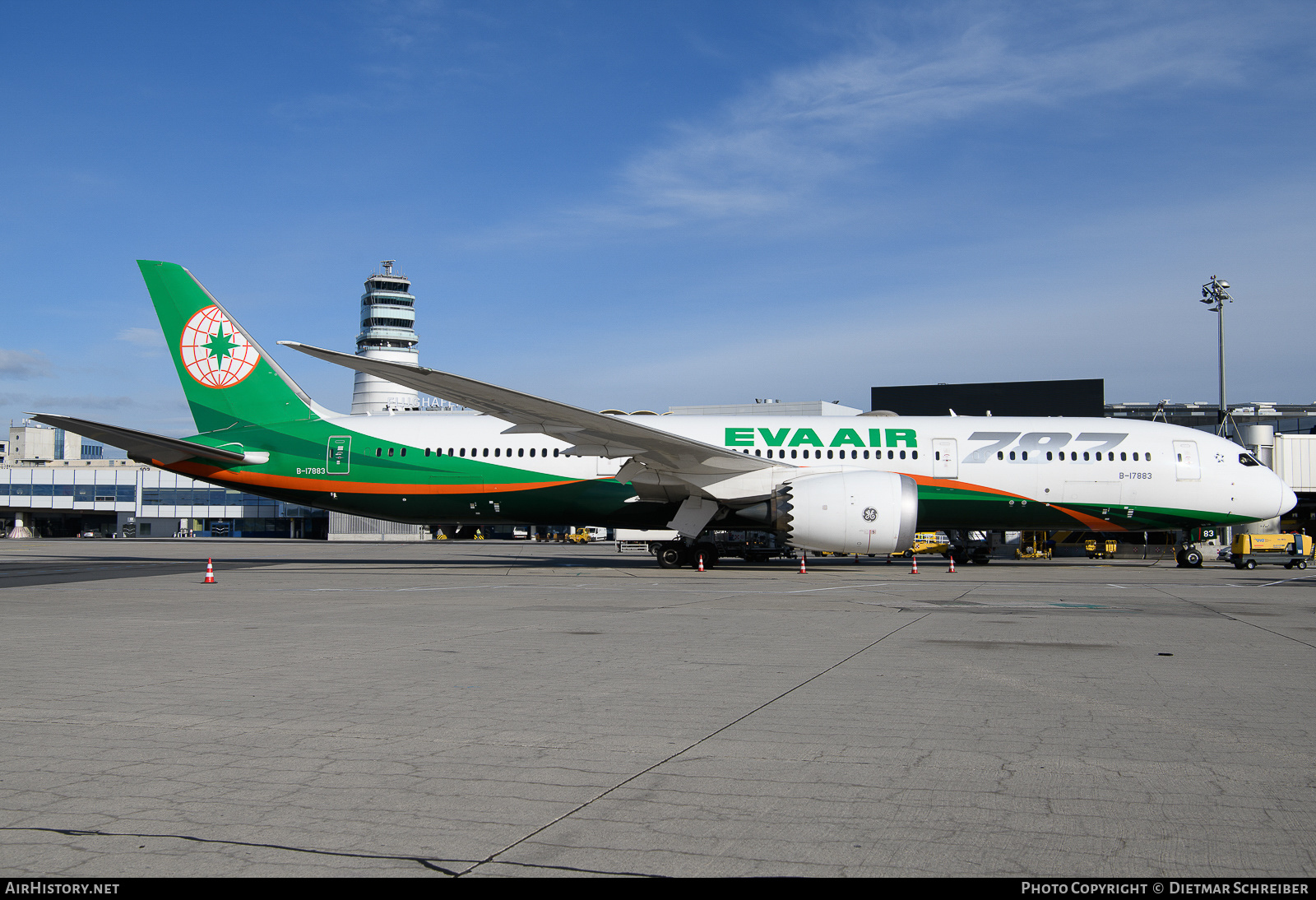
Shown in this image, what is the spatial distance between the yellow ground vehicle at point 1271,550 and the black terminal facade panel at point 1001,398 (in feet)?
74.6

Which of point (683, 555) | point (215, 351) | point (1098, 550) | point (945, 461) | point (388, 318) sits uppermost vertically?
point (388, 318)

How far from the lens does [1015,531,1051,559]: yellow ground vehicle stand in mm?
36688

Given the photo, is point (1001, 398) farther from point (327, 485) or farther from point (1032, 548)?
point (327, 485)

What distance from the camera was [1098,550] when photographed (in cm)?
3859

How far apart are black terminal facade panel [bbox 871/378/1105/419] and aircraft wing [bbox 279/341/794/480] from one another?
3431cm

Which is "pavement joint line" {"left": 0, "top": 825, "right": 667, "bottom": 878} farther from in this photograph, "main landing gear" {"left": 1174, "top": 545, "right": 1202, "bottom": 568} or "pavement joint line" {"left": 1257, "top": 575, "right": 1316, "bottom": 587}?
"main landing gear" {"left": 1174, "top": 545, "right": 1202, "bottom": 568}

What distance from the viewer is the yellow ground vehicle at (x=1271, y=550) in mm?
25281

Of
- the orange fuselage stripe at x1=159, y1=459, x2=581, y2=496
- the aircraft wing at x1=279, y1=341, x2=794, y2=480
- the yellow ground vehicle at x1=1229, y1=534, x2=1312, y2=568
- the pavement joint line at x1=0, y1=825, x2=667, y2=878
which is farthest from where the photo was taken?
the yellow ground vehicle at x1=1229, y1=534, x2=1312, y2=568

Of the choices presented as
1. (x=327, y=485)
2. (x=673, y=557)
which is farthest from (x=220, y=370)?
(x=673, y=557)

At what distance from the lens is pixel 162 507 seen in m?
77.4

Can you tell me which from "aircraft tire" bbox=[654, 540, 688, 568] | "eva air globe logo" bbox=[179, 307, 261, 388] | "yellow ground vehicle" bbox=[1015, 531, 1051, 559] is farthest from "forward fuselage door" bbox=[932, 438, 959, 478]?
"eva air globe logo" bbox=[179, 307, 261, 388]

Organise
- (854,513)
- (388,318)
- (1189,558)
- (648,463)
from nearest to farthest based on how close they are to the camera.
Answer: (854,513), (648,463), (1189,558), (388,318)

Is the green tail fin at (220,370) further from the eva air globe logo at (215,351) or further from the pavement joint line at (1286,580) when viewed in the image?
the pavement joint line at (1286,580)

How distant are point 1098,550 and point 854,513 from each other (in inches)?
964
